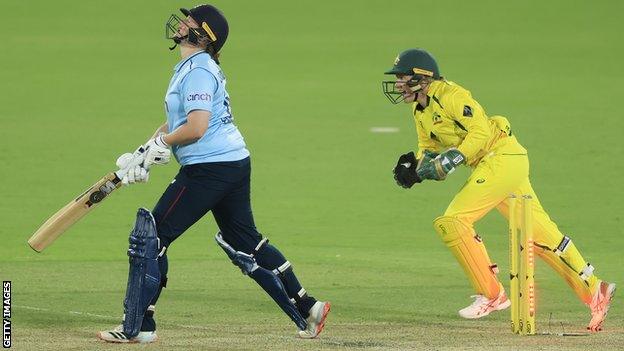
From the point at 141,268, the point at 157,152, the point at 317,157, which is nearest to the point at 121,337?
the point at 141,268

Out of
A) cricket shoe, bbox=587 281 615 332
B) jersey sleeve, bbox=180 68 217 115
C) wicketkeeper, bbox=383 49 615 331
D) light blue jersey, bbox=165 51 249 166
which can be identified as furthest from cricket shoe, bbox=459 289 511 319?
jersey sleeve, bbox=180 68 217 115

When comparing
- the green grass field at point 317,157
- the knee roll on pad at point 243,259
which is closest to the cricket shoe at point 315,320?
the green grass field at point 317,157

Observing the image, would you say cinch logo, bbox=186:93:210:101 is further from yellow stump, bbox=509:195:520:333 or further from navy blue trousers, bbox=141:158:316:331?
yellow stump, bbox=509:195:520:333

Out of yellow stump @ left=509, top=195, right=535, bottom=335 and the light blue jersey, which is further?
yellow stump @ left=509, top=195, right=535, bottom=335

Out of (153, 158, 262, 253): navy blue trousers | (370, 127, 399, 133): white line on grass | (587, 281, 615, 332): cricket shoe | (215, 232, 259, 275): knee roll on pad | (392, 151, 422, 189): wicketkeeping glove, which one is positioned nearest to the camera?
(153, 158, 262, 253): navy blue trousers

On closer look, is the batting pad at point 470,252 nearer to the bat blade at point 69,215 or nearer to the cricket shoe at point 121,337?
the cricket shoe at point 121,337

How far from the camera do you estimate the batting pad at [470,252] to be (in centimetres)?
937

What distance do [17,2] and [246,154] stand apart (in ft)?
57.8

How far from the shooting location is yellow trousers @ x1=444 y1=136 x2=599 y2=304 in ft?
30.9

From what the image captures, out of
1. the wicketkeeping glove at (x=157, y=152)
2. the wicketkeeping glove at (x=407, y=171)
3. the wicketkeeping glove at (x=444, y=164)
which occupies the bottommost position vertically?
the wicketkeeping glove at (x=407, y=171)

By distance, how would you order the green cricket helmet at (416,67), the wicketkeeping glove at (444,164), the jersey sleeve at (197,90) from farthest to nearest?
the green cricket helmet at (416,67), the wicketkeeping glove at (444,164), the jersey sleeve at (197,90)

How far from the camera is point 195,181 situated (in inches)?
332

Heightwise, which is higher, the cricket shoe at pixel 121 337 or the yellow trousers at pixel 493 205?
the yellow trousers at pixel 493 205

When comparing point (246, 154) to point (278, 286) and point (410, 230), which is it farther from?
point (410, 230)
